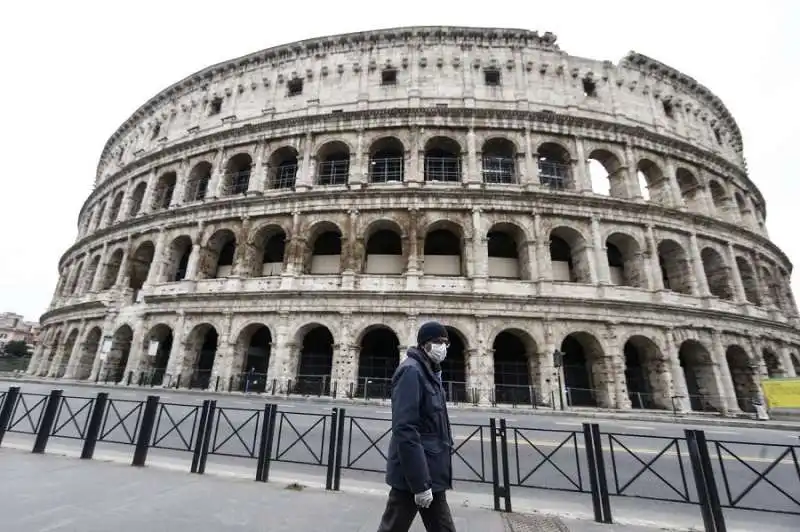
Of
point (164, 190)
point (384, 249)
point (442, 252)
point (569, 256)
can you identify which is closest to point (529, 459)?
point (442, 252)

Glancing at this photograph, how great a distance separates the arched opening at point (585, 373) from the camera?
16328 mm

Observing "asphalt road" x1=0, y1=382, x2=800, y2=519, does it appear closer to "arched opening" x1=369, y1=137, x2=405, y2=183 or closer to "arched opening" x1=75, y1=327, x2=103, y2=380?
"arched opening" x1=369, y1=137, x2=405, y2=183

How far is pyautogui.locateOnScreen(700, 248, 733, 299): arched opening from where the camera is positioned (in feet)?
64.7

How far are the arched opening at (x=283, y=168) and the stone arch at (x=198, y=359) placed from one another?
8986 millimetres

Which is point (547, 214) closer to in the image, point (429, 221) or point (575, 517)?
point (429, 221)

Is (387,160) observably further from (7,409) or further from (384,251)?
(7,409)

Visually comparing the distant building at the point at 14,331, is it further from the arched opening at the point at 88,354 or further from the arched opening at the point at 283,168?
the arched opening at the point at 283,168

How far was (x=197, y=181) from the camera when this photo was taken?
76.3 feet

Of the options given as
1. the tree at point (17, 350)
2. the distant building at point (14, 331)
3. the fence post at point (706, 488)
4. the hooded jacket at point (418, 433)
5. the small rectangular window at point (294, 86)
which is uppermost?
the small rectangular window at point (294, 86)

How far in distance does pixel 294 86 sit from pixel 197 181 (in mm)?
8753

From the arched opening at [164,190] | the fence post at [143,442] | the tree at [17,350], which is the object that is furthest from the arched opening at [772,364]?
the tree at [17,350]

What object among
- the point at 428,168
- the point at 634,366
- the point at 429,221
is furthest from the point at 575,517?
the point at 428,168

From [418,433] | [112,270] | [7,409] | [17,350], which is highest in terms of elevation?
[112,270]

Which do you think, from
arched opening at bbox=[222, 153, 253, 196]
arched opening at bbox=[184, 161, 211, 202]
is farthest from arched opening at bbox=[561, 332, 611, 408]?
arched opening at bbox=[184, 161, 211, 202]
